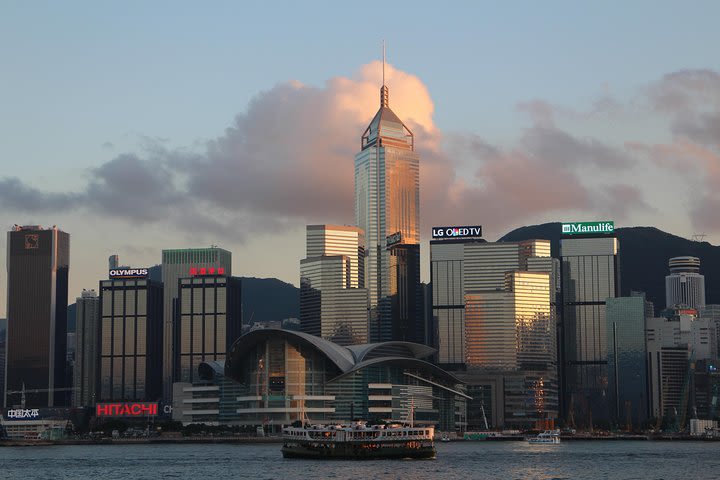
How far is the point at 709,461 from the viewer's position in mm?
180250

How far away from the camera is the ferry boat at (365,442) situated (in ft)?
527

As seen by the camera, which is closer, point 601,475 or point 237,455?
point 601,475

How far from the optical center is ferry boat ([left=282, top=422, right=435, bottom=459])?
160625 millimetres

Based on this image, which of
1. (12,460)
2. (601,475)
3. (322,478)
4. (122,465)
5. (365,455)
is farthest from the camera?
(12,460)

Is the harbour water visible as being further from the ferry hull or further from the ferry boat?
the ferry boat

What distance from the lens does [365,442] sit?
161 meters

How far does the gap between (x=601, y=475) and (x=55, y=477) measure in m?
65.1

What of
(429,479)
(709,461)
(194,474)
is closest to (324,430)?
(194,474)

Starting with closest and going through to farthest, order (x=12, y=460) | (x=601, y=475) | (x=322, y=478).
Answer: (x=322, y=478)
(x=601, y=475)
(x=12, y=460)

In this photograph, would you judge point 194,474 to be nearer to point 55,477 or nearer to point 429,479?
point 55,477

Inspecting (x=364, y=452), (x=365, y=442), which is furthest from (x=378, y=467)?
(x=365, y=442)

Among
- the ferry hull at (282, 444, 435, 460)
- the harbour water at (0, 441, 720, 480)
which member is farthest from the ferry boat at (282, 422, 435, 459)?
the harbour water at (0, 441, 720, 480)

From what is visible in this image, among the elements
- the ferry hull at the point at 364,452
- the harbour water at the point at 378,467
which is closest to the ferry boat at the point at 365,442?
the ferry hull at the point at 364,452

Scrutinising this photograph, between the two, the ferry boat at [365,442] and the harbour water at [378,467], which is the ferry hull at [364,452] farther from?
the harbour water at [378,467]
